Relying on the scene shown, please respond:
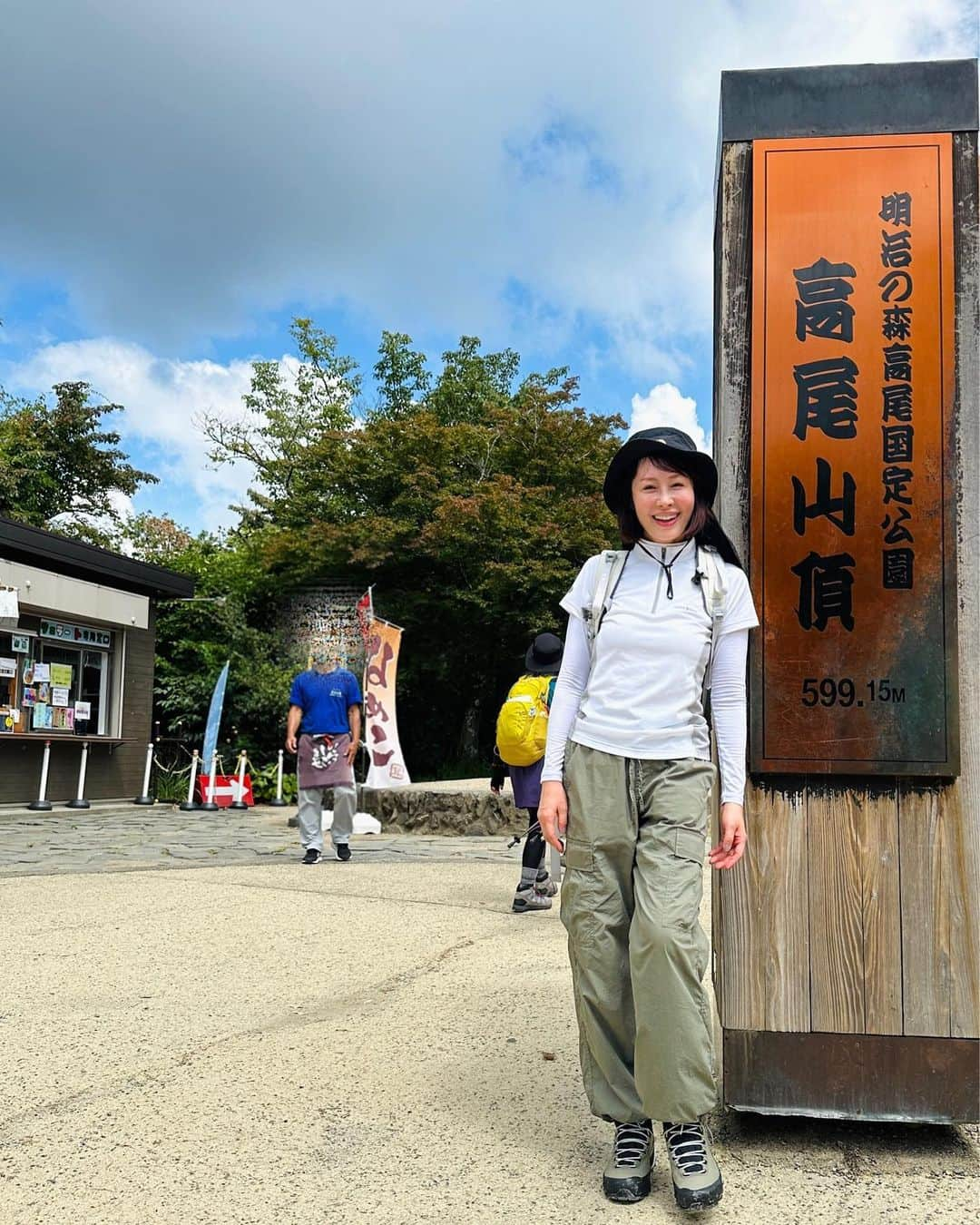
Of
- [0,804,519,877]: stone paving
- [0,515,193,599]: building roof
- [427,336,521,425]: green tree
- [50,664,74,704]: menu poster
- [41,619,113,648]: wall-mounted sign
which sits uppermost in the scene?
[427,336,521,425]: green tree

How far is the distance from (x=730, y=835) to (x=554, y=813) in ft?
1.35

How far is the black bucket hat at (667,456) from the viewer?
273cm

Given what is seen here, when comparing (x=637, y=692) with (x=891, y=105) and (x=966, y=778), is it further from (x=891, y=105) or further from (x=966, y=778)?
(x=891, y=105)

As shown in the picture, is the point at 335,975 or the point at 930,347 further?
the point at 335,975

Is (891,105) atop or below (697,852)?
atop

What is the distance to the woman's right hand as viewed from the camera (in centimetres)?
264

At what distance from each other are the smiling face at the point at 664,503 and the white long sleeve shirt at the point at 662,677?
0.05 m

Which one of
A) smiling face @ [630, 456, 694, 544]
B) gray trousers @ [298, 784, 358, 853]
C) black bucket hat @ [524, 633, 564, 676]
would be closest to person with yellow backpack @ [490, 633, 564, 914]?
black bucket hat @ [524, 633, 564, 676]

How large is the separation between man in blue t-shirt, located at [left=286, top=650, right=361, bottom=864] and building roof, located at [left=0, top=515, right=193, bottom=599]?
6648mm

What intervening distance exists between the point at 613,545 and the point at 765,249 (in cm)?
1974

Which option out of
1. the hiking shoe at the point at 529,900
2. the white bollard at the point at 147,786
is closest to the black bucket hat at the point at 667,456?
the hiking shoe at the point at 529,900

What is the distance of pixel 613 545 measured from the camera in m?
22.6

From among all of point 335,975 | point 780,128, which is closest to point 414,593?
point 335,975

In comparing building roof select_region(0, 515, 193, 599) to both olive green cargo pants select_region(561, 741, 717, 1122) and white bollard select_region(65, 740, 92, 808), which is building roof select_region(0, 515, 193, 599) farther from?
olive green cargo pants select_region(561, 741, 717, 1122)
